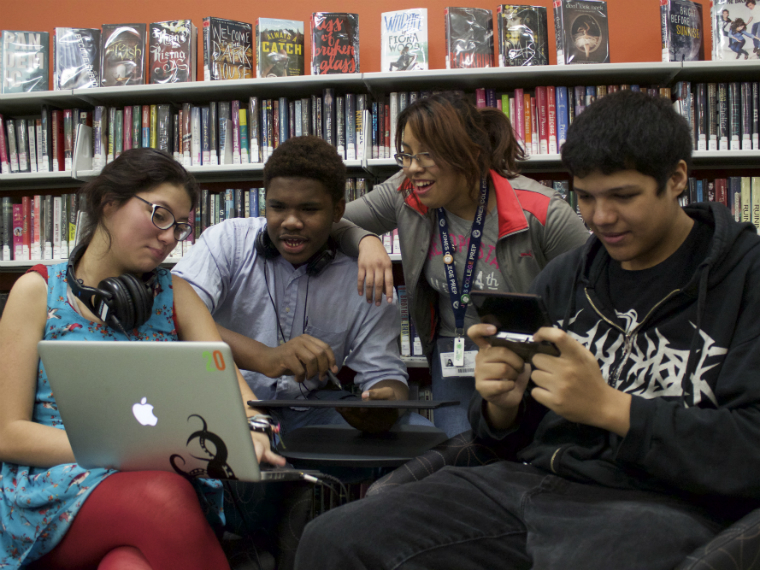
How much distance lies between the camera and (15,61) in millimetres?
2736

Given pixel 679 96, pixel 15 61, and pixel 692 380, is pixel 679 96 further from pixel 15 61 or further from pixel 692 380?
pixel 15 61

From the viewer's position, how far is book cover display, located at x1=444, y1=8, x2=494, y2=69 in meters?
2.52

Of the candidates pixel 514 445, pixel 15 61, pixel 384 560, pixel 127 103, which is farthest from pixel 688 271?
pixel 15 61

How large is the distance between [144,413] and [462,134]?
126 centimetres

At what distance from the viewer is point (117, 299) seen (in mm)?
1209

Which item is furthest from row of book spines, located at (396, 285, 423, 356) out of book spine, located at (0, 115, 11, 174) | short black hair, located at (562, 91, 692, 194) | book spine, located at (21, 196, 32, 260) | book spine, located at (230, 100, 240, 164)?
book spine, located at (0, 115, 11, 174)

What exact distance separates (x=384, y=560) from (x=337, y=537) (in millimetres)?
84

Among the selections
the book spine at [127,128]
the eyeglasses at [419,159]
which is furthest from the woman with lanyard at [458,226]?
the book spine at [127,128]

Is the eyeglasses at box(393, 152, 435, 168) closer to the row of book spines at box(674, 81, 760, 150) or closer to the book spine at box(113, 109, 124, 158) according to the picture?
the row of book spines at box(674, 81, 760, 150)

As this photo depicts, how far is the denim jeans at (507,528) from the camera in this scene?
2.66 ft

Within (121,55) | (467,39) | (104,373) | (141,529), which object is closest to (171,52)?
(121,55)

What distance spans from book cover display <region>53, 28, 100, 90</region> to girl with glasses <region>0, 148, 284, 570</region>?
1.58 m

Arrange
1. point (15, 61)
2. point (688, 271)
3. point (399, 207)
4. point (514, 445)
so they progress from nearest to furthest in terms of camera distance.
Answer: point (688, 271) < point (514, 445) < point (399, 207) < point (15, 61)

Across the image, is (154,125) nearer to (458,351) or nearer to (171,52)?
(171,52)
